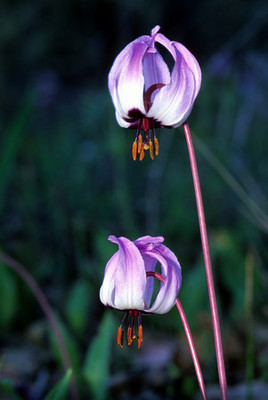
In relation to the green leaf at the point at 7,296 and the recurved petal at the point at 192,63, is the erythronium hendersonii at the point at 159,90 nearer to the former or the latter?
the recurved petal at the point at 192,63

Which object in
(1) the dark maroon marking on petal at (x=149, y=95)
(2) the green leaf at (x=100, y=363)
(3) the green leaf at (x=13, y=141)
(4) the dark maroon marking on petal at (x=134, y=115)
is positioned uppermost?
(3) the green leaf at (x=13, y=141)

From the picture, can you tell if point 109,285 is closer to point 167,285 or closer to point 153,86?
point 167,285

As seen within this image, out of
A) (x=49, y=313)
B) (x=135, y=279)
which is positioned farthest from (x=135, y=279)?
(x=49, y=313)

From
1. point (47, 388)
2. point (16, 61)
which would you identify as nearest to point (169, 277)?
point (47, 388)

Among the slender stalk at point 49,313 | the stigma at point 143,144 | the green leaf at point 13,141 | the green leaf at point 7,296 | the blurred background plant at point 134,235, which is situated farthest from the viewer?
the green leaf at point 13,141

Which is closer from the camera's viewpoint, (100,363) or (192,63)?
(192,63)

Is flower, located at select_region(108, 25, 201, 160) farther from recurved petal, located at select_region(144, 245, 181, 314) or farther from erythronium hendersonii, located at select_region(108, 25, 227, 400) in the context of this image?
→ recurved petal, located at select_region(144, 245, 181, 314)

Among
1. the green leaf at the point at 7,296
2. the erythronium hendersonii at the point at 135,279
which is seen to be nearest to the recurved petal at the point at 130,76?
the erythronium hendersonii at the point at 135,279
